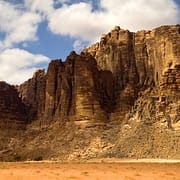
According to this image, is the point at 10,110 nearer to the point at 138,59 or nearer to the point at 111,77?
the point at 111,77

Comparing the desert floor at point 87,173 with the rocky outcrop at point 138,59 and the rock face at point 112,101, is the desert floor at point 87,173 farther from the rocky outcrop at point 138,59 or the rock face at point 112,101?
the rocky outcrop at point 138,59

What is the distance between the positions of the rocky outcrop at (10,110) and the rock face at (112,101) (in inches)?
12.9

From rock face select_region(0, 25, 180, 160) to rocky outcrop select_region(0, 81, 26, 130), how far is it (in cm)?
33

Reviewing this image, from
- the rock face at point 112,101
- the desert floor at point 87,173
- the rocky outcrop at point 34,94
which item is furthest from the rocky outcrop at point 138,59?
the desert floor at point 87,173

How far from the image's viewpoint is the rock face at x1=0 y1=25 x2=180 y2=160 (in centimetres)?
8225

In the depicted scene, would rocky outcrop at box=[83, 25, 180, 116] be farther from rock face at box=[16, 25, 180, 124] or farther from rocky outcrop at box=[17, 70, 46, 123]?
rocky outcrop at box=[17, 70, 46, 123]

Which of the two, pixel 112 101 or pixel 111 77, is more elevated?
pixel 111 77

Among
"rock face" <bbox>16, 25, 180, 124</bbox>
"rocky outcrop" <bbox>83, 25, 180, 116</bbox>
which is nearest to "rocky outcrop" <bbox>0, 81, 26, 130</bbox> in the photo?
"rock face" <bbox>16, 25, 180, 124</bbox>

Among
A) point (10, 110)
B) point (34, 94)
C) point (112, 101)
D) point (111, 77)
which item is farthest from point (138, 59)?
point (10, 110)

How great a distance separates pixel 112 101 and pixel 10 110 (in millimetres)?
31410

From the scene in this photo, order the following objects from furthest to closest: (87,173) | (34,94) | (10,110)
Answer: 1. (34,94)
2. (10,110)
3. (87,173)

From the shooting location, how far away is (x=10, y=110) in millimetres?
120312

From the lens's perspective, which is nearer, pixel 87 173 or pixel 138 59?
pixel 87 173

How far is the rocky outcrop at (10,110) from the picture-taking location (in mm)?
114250
